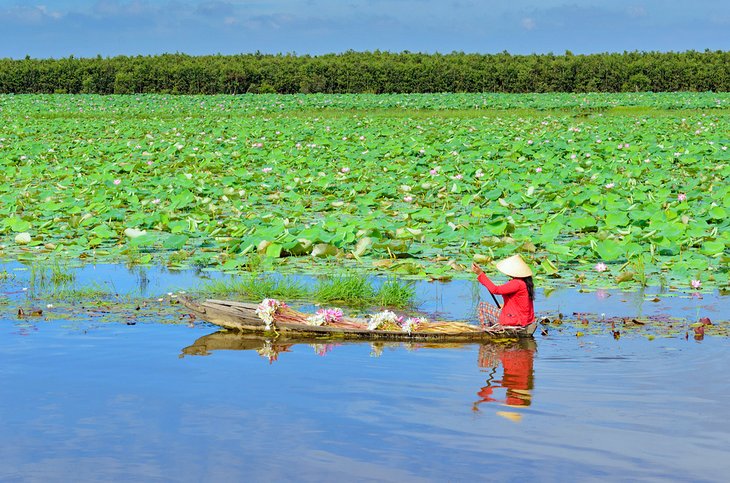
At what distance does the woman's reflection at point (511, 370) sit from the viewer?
676cm

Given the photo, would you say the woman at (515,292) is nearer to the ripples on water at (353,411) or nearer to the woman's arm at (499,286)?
the woman's arm at (499,286)

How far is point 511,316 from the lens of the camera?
337 inches

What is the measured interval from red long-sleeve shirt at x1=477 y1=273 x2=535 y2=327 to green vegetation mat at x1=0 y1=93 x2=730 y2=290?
1952 mm

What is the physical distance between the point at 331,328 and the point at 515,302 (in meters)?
1.48

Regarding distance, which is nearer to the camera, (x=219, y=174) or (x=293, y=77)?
(x=219, y=174)

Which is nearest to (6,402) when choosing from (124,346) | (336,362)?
(124,346)

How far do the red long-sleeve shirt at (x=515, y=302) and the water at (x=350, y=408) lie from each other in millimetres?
266

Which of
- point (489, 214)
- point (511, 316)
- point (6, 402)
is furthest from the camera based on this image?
point (489, 214)

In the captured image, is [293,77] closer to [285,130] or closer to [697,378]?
[285,130]

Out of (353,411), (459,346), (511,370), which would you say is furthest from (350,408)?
(459,346)

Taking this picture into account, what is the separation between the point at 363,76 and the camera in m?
57.7

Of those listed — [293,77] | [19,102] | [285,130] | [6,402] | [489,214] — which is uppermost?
[293,77]

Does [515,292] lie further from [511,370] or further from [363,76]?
[363,76]

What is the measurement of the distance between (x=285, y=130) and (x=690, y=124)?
11609 mm
